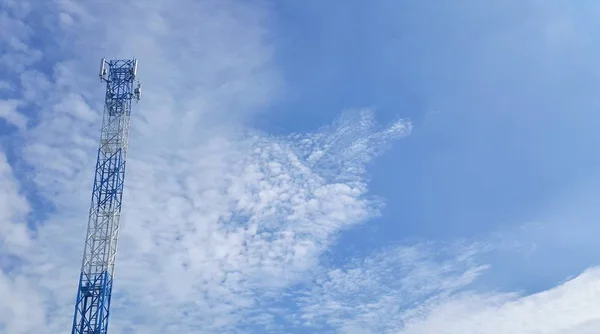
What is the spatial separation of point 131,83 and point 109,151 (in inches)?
286

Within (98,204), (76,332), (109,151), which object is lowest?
(76,332)

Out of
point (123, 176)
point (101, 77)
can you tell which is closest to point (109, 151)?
point (123, 176)

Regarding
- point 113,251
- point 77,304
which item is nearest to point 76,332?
point 77,304

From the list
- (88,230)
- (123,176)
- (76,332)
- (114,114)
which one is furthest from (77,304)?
(114,114)

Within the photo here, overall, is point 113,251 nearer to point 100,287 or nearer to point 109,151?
point 100,287

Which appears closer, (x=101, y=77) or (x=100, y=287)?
(x=100, y=287)

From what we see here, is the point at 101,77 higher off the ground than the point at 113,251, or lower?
higher

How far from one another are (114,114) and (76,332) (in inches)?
844

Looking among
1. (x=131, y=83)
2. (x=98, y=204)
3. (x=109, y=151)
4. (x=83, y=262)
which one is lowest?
(x=83, y=262)

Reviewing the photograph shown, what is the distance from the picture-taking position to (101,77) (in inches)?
2886

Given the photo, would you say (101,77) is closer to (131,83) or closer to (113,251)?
(131,83)

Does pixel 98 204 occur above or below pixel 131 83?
below

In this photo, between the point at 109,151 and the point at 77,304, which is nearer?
the point at 77,304

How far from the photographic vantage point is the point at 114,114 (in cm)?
7312
